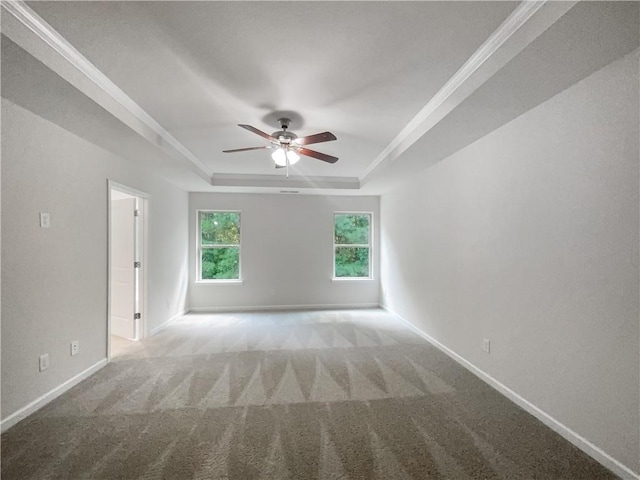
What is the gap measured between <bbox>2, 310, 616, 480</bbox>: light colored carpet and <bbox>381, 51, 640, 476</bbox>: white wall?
12.7 inches

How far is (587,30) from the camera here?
143cm

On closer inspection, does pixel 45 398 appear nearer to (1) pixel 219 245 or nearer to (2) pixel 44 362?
(2) pixel 44 362

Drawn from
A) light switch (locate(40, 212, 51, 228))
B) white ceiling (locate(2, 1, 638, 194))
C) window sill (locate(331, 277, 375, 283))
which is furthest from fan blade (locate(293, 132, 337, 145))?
window sill (locate(331, 277, 375, 283))

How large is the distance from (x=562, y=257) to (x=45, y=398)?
163 inches

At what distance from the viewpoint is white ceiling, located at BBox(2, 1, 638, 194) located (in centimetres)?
153

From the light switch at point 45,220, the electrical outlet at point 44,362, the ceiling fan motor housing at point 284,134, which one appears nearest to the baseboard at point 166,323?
the electrical outlet at point 44,362

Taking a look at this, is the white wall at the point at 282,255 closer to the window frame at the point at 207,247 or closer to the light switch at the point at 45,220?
the window frame at the point at 207,247

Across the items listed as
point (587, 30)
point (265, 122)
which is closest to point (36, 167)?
point (265, 122)

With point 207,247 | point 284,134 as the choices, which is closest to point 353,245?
point 207,247

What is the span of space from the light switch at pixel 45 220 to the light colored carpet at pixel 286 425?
147 centimetres

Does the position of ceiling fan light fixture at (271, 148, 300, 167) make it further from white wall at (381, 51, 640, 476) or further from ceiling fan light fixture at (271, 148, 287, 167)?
white wall at (381, 51, 640, 476)

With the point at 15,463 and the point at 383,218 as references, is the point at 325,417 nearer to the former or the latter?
the point at 15,463

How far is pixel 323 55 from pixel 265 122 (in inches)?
46.2

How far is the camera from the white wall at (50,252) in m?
2.11
